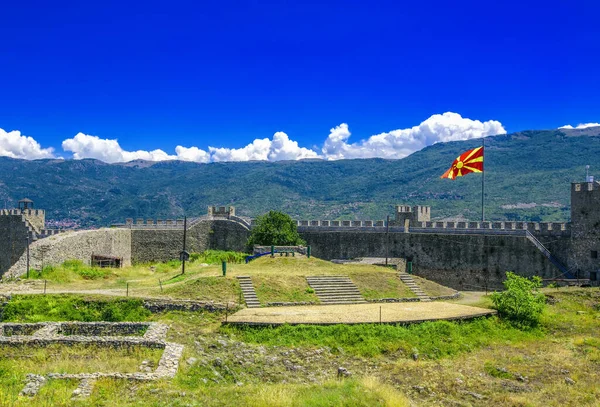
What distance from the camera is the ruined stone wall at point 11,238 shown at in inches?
1610

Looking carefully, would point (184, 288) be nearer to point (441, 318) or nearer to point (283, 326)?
point (283, 326)

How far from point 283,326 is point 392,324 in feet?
15.1

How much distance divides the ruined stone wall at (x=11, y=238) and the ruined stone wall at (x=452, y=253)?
70.3 ft

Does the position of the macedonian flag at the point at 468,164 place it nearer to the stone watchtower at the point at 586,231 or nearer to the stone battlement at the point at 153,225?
the stone watchtower at the point at 586,231

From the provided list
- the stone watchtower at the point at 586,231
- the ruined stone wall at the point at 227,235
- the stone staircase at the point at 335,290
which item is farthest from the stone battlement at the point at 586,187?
the ruined stone wall at the point at 227,235

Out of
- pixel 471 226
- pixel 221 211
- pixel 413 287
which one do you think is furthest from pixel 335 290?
pixel 221 211

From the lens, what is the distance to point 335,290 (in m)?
29.7

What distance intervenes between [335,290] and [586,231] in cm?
1615

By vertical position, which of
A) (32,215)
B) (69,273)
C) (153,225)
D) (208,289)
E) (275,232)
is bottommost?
(208,289)

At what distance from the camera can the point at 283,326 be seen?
74.5 feet

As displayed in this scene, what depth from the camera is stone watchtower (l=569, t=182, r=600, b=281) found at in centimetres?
3356

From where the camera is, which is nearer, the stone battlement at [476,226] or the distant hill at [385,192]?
the stone battlement at [476,226]

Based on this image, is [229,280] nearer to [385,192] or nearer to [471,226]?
[471,226]

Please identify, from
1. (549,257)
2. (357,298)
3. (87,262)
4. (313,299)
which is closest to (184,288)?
(313,299)
